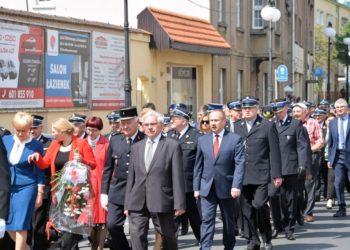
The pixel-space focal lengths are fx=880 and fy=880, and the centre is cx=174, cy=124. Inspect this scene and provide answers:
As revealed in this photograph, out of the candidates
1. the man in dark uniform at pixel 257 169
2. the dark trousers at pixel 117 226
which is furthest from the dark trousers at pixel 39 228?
the man in dark uniform at pixel 257 169

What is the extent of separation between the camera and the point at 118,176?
1026cm

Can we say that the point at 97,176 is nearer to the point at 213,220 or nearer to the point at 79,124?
the point at 79,124

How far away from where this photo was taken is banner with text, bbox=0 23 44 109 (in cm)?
1805

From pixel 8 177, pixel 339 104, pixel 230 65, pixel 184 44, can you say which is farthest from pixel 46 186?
pixel 230 65

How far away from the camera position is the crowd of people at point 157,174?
30.8ft

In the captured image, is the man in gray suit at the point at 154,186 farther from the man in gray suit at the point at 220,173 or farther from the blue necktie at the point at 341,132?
the blue necktie at the point at 341,132

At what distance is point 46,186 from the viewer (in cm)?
A: 1093

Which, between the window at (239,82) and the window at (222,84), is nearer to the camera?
the window at (222,84)

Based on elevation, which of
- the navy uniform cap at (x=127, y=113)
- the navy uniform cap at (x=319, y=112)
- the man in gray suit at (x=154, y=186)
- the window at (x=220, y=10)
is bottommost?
the man in gray suit at (x=154, y=186)

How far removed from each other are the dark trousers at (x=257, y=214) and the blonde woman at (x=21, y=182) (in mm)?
3115

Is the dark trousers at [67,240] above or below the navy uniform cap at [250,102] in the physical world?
below

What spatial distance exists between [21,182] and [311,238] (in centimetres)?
513

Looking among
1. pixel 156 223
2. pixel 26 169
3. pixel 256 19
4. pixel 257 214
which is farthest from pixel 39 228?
pixel 256 19

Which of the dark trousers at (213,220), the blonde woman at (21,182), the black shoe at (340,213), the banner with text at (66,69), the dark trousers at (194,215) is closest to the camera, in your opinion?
the blonde woman at (21,182)
